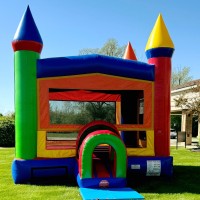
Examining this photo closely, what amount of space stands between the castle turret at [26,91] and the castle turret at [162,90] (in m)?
3.05

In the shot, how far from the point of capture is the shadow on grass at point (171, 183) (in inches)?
250

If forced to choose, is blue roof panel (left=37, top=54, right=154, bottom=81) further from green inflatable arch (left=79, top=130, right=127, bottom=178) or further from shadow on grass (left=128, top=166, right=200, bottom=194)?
shadow on grass (left=128, top=166, right=200, bottom=194)

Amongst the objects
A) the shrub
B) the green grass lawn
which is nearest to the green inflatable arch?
the green grass lawn

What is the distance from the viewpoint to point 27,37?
7.11 metres

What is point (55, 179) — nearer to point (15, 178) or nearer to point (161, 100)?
point (15, 178)

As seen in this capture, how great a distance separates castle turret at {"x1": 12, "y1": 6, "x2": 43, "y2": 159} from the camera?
701cm

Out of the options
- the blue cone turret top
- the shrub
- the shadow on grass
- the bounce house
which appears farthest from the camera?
the shrub

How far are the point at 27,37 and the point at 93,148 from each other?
312 cm

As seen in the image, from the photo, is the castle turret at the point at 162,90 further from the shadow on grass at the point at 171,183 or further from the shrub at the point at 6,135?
the shrub at the point at 6,135

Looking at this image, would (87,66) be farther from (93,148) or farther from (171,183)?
(171,183)

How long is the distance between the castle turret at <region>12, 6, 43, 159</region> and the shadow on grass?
2.61 m

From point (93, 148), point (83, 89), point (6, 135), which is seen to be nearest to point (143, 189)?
point (93, 148)

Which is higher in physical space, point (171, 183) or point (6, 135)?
point (6, 135)

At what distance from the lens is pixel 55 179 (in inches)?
290
